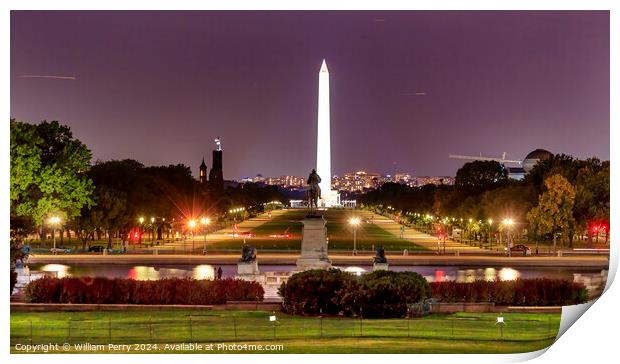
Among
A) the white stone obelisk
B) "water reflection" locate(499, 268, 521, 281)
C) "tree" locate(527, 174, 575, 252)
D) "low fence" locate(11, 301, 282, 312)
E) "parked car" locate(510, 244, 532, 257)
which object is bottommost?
"low fence" locate(11, 301, 282, 312)

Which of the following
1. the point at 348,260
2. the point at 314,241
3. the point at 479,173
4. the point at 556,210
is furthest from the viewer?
the point at 479,173

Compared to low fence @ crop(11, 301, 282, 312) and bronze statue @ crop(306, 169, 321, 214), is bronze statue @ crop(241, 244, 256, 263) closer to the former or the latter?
bronze statue @ crop(306, 169, 321, 214)

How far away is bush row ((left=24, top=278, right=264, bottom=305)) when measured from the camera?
33469 millimetres

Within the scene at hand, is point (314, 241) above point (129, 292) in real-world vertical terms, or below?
above

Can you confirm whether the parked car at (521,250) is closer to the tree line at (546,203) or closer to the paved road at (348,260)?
the tree line at (546,203)

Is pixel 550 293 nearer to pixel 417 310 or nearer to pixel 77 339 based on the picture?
pixel 417 310

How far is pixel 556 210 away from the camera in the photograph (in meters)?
68.1

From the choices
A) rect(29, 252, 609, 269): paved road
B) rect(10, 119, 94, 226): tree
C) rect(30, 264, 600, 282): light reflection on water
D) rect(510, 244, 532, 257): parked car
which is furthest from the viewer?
rect(510, 244, 532, 257): parked car

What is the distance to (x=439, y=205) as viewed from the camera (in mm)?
114312

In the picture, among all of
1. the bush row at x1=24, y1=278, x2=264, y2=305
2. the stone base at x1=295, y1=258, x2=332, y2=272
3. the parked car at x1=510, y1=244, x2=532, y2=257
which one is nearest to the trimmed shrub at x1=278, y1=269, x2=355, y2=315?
the bush row at x1=24, y1=278, x2=264, y2=305

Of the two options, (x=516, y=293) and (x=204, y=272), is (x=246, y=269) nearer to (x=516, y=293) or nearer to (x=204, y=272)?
(x=204, y=272)

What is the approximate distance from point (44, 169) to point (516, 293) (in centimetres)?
2269

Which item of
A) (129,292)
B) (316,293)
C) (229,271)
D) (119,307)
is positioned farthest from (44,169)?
(316,293)

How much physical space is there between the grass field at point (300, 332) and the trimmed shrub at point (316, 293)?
2.92ft
